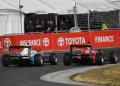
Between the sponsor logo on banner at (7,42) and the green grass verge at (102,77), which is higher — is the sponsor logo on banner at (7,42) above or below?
above

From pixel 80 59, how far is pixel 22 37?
10.5 m

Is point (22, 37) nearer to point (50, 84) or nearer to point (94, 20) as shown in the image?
point (94, 20)

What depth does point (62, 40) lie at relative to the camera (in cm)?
3316

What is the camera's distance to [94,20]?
3856 cm

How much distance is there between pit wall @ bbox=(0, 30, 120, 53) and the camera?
32906 millimetres

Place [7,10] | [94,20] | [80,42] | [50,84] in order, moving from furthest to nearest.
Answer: [94,20] → [7,10] → [80,42] → [50,84]

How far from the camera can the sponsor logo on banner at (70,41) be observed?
33.0 m

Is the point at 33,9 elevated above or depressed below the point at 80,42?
above

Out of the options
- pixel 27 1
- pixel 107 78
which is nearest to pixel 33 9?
pixel 27 1

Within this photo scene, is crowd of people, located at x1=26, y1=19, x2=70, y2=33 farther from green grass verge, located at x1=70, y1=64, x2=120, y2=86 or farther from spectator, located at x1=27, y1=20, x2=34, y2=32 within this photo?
green grass verge, located at x1=70, y1=64, x2=120, y2=86

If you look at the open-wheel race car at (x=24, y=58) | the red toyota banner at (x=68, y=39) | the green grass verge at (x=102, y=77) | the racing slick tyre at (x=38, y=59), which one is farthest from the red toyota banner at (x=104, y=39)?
the green grass verge at (x=102, y=77)

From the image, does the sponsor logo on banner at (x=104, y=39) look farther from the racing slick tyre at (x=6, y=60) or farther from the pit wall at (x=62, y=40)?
the racing slick tyre at (x=6, y=60)

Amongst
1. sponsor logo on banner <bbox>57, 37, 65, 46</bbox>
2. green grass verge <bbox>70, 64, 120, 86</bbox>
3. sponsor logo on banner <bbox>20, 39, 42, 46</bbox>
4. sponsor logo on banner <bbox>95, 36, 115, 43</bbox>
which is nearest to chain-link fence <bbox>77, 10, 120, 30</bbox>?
sponsor logo on banner <bbox>95, 36, 115, 43</bbox>

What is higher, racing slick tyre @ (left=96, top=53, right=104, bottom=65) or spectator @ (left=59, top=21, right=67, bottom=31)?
spectator @ (left=59, top=21, right=67, bottom=31)
